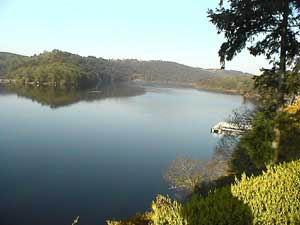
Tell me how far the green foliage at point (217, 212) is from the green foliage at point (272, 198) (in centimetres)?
26

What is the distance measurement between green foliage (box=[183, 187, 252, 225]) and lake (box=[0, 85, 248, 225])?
2309 cm

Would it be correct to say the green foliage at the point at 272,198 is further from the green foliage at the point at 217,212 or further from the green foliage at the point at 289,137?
the green foliage at the point at 289,137

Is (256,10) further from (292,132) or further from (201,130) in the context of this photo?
(201,130)

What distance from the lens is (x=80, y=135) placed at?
60.0 meters

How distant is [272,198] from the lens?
8.69 meters

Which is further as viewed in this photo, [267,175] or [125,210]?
[125,210]

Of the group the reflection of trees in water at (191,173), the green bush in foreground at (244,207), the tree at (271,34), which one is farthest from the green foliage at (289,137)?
the reflection of trees in water at (191,173)

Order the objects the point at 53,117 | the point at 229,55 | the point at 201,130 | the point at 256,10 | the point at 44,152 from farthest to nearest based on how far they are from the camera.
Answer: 1. the point at 53,117
2. the point at 201,130
3. the point at 44,152
4. the point at 229,55
5. the point at 256,10

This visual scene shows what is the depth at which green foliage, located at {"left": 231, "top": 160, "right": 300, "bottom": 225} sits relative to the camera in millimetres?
8527

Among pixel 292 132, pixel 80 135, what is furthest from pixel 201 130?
pixel 292 132

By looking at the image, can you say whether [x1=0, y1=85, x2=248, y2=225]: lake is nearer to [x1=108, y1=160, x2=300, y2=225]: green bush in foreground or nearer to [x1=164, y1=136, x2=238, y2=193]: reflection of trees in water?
[x1=164, y1=136, x2=238, y2=193]: reflection of trees in water

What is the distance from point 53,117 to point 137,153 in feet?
110

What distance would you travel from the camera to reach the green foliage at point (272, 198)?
8.53 meters

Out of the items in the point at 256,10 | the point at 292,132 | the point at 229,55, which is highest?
the point at 256,10
